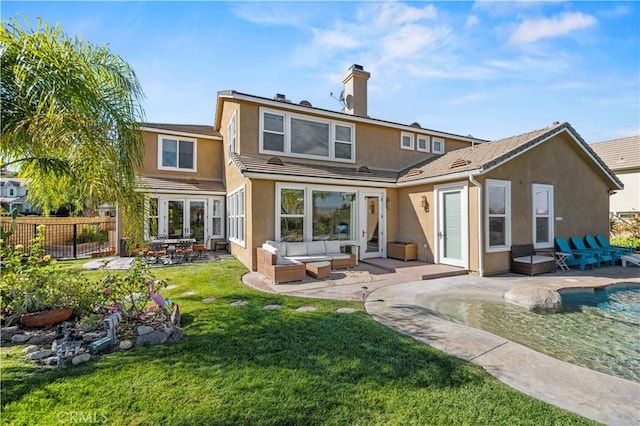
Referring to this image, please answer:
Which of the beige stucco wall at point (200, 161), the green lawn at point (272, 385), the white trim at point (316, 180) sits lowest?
the green lawn at point (272, 385)

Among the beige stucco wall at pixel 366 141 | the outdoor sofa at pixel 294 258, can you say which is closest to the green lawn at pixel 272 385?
the outdoor sofa at pixel 294 258

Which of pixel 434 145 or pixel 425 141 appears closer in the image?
pixel 425 141

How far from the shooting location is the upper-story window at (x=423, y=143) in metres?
15.6

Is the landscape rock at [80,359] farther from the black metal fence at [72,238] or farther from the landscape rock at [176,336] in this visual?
the black metal fence at [72,238]

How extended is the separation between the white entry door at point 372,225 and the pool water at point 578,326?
217 inches

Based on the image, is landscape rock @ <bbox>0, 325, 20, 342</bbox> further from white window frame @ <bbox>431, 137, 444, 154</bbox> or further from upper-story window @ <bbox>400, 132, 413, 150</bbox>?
white window frame @ <bbox>431, 137, 444, 154</bbox>

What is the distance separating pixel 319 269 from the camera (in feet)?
29.7

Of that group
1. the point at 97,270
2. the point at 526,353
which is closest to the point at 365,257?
the point at 526,353

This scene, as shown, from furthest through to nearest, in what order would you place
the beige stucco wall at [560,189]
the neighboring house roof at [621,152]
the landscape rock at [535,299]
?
the neighboring house roof at [621,152], the beige stucco wall at [560,189], the landscape rock at [535,299]

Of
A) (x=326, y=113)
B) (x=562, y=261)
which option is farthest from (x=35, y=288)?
(x=562, y=261)

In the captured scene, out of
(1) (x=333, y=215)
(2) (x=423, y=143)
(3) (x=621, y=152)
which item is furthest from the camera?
(3) (x=621, y=152)

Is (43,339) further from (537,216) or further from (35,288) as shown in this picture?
(537,216)

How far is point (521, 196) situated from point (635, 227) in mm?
11670

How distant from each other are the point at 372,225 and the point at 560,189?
7.73 meters
